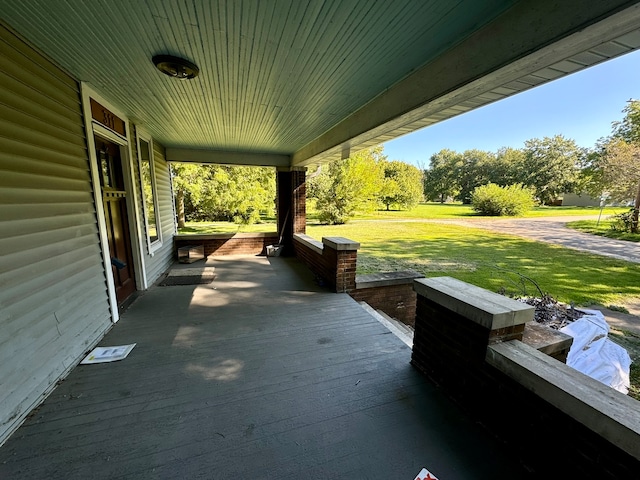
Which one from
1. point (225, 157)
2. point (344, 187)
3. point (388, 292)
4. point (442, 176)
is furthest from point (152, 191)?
point (442, 176)

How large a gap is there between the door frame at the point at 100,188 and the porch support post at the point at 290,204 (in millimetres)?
3449

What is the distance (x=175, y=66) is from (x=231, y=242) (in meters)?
5.03

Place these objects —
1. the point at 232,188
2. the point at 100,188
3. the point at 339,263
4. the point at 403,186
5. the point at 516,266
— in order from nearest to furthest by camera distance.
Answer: the point at 100,188 → the point at 339,263 → the point at 516,266 → the point at 232,188 → the point at 403,186

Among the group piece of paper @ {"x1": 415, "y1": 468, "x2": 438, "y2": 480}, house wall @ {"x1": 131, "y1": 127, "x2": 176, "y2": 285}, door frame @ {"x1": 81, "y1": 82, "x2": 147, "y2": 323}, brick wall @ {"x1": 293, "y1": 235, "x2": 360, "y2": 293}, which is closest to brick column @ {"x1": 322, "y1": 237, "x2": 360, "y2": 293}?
brick wall @ {"x1": 293, "y1": 235, "x2": 360, "y2": 293}

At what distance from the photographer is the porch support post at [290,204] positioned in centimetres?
668

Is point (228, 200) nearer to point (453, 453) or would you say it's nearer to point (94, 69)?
point (94, 69)

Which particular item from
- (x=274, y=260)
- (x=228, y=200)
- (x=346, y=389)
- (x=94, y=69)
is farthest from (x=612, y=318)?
(x=228, y=200)

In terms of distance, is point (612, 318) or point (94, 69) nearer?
point (94, 69)

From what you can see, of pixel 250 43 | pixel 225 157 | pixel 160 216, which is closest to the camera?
pixel 250 43

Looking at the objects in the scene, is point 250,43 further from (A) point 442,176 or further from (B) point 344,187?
(A) point 442,176

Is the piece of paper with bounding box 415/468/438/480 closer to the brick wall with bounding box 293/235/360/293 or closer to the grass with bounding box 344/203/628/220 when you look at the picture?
the brick wall with bounding box 293/235/360/293

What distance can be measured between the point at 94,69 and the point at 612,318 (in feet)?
25.4

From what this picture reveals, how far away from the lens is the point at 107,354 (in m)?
2.42

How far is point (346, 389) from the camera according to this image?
202 centimetres
